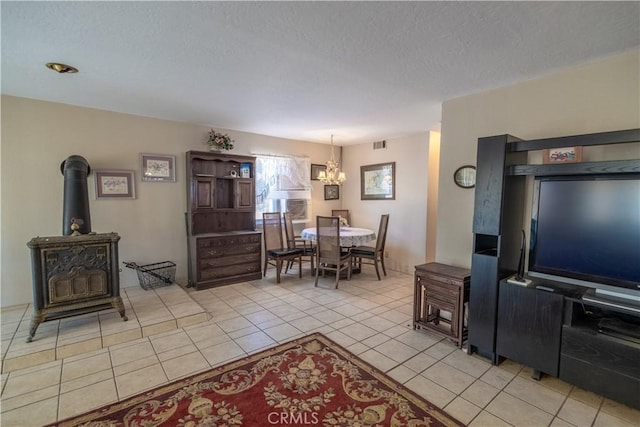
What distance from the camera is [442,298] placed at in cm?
272

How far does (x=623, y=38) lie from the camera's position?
1870 millimetres

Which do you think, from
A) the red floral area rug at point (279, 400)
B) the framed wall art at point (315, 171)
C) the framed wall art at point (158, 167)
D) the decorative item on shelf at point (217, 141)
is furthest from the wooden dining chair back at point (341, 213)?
the red floral area rug at point (279, 400)

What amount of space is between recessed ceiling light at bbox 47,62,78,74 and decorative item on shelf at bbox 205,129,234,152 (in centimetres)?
192

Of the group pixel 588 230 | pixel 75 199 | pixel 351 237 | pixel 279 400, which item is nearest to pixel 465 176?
pixel 588 230

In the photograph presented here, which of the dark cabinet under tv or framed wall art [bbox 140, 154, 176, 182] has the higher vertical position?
framed wall art [bbox 140, 154, 176, 182]

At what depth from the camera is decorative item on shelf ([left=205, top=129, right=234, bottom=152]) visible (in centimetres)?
435

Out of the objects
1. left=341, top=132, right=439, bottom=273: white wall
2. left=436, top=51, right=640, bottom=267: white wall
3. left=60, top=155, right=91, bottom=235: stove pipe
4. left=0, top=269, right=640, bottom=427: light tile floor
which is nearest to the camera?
left=0, top=269, right=640, bottom=427: light tile floor

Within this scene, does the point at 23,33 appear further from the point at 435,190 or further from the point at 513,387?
the point at 435,190

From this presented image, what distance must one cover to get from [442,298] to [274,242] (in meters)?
2.91

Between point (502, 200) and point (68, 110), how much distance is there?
15.0ft

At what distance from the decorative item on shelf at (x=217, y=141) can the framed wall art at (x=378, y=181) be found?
8.63 ft

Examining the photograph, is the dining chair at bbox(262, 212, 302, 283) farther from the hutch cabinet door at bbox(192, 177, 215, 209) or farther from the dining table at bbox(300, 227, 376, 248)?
the hutch cabinet door at bbox(192, 177, 215, 209)

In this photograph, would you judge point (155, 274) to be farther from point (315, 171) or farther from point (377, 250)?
point (315, 171)

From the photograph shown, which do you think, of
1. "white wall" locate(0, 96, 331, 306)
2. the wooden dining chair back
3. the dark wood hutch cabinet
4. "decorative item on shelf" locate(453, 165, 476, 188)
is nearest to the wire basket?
"white wall" locate(0, 96, 331, 306)
